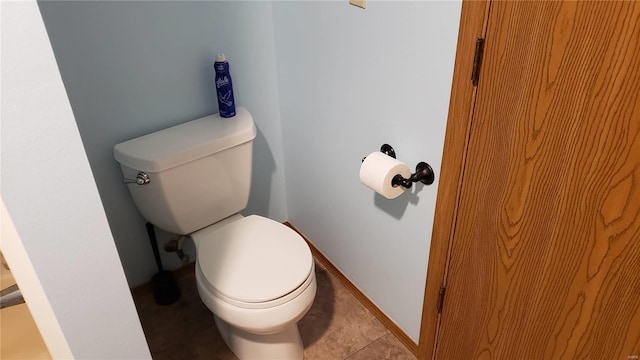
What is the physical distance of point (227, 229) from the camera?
178cm

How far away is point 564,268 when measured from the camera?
1.18 meters

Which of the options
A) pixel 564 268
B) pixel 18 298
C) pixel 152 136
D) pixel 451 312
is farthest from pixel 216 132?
pixel 564 268

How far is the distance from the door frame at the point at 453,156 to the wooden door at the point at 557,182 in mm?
22

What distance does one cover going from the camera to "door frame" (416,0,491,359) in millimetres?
1163

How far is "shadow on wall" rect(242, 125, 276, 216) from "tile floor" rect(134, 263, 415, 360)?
1.35 feet

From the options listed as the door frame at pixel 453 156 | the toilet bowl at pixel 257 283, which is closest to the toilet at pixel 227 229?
the toilet bowl at pixel 257 283

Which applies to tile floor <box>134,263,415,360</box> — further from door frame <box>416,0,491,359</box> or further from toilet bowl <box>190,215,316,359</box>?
door frame <box>416,0,491,359</box>

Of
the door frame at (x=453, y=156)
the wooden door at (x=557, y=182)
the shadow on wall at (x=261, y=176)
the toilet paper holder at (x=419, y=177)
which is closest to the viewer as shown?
the wooden door at (x=557, y=182)

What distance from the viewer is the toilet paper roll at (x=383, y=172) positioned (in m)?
1.46

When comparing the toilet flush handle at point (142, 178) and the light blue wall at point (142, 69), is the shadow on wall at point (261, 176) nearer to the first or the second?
the light blue wall at point (142, 69)

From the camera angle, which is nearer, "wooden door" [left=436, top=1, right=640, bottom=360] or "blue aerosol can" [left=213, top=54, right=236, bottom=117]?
"wooden door" [left=436, top=1, right=640, bottom=360]

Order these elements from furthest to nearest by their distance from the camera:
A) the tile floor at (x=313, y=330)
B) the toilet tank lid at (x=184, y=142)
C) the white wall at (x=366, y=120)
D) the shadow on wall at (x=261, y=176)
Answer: the shadow on wall at (x=261, y=176)
the tile floor at (x=313, y=330)
the toilet tank lid at (x=184, y=142)
the white wall at (x=366, y=120)

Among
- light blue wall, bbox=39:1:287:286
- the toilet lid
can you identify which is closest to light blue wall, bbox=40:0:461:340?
light blue wall, bbox=39:1:287:286

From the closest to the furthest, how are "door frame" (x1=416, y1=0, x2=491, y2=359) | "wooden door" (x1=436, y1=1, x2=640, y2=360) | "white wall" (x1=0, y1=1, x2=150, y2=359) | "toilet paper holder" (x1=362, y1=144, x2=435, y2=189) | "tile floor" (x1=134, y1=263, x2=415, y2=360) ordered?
"white wall" (x1=0, y1=1, x2=150, y2=359) → "wooden door" (x1=436, y1=1, x2=640, y2=360) → "door frame" (x1=416, y1=0, x2=491, y2=359) → "toilet paper holder" (x1=362, y1=144, x2=435, y2=189) → "tile floor" (x1=134, y1=263, x2=415, y2=360)
